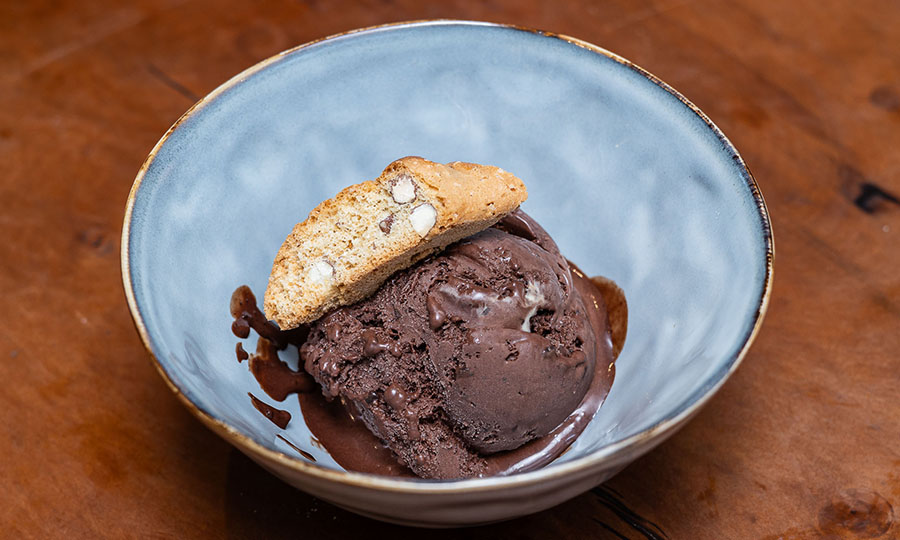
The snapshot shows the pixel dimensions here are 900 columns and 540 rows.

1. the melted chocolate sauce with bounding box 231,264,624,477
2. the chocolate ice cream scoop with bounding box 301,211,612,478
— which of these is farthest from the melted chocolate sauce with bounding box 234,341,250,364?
the chocolate ice cream scoop with bounding box 301,211,612,478

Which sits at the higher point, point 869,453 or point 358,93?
point 358,93

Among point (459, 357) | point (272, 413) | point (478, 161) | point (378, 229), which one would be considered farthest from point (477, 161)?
point (272, 413)

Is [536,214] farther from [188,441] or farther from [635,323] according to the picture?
[188,441]

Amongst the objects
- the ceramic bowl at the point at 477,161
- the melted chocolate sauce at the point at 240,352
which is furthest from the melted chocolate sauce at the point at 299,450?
the melted chocolate sauce at the point at 240,352

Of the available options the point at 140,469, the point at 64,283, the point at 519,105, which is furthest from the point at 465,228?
the point at 64,283

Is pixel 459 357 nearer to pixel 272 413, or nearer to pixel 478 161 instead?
pixel 272 413

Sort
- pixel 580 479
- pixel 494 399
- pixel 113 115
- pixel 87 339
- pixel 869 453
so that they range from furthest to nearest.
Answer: pixel 113 115 < pixel 87 339 < pixel 869 453 < pixel 494 399 < pixel 580 479

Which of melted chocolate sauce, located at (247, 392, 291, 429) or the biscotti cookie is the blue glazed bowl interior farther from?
the biscotti cookie
